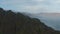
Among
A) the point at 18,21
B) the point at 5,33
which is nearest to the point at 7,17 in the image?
the point at 18,21

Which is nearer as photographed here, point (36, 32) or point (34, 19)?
point (36, 32)

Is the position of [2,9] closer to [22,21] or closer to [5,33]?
[22,21]

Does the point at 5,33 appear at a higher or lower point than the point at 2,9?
lower

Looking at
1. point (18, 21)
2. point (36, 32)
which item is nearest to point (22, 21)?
point (18, 21)

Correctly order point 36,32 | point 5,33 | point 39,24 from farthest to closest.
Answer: point 39,24 → point 36,32 → point 5,33

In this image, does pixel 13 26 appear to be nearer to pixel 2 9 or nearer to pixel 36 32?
pixel 36 32

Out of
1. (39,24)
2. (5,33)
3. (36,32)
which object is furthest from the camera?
(39,24)
